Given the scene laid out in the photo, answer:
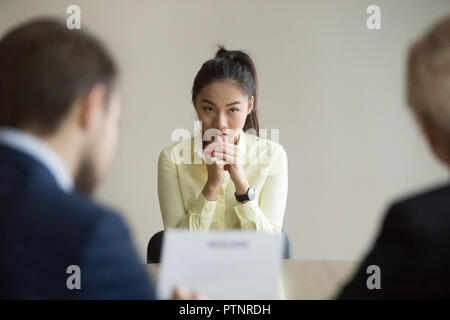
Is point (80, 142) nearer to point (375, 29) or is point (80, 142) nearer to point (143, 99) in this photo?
point (143, 99)

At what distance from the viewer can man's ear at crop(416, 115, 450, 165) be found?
796mm

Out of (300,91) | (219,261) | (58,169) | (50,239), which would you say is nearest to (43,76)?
(58,169)

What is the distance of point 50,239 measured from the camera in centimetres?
68

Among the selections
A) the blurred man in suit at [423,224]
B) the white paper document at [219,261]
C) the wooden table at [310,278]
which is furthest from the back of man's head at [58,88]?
the wooden table at [310,278]

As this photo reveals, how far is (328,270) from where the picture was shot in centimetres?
148

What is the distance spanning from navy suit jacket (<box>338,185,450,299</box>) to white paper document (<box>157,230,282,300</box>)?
17cm

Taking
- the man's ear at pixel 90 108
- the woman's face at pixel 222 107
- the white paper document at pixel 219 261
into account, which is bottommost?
the white paper document at pixel 219 261

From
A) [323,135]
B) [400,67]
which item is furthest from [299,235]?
[400,67]

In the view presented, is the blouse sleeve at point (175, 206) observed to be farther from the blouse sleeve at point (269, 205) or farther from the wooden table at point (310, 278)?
the wooden table at point (310, 278)

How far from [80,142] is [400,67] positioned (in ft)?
8.91

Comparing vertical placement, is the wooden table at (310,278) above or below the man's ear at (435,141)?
below

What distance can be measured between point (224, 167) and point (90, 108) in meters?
1.10

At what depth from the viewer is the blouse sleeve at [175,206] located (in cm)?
175

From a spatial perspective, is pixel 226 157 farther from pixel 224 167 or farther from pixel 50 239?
pixel 50 239
